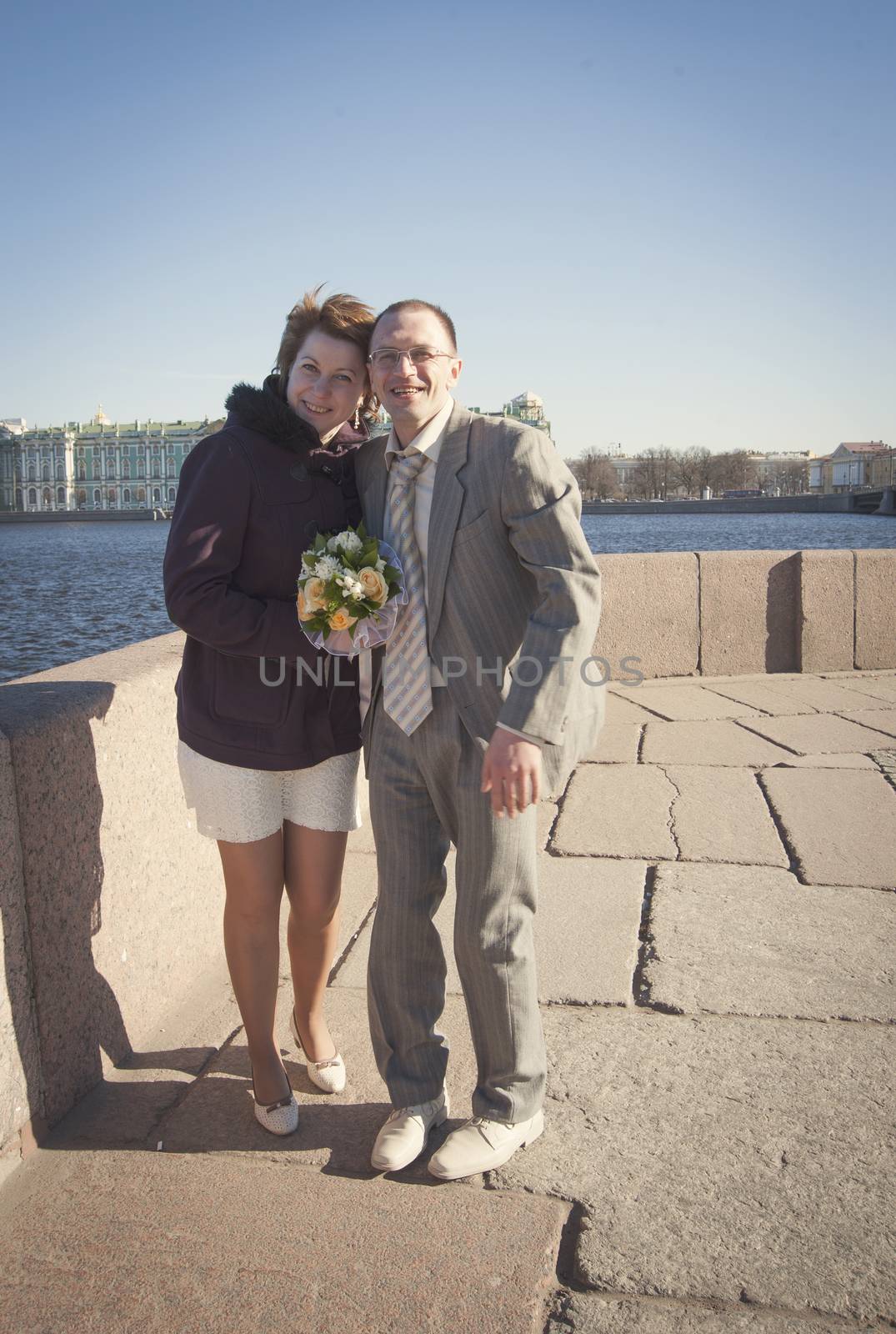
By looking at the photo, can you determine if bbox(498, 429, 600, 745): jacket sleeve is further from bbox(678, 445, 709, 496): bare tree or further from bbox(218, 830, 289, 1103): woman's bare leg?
bbox(678, 445, 709, 496): bare tree

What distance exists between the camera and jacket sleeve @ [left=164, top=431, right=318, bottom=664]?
1.97m

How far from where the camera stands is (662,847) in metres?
3.64

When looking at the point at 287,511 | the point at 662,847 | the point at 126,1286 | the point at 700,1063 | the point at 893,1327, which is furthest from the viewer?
the point at 662,847

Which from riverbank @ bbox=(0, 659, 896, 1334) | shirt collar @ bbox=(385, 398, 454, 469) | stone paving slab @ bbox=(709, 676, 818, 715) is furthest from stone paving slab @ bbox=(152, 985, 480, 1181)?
stone paving slab @ bbox=(709, 676, 818, 715)

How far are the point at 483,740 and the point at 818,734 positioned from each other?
3.53 m

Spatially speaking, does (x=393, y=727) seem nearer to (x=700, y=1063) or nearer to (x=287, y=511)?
(x=287, y=511)

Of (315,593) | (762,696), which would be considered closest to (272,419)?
(315,593)

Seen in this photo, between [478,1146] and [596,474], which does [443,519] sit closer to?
[478,1146]

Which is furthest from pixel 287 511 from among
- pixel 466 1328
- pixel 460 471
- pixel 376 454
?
pixel 466 1328

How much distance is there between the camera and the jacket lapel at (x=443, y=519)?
1961 mm

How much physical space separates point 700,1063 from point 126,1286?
117 cm

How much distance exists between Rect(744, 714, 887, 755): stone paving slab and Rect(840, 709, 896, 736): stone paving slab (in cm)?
5

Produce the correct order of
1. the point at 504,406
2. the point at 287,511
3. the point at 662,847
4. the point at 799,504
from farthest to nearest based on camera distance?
the point at 504,406 < the point at 799,504 < the point at 662,847 < the point at 287,511

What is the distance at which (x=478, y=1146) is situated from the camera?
1955 mm
